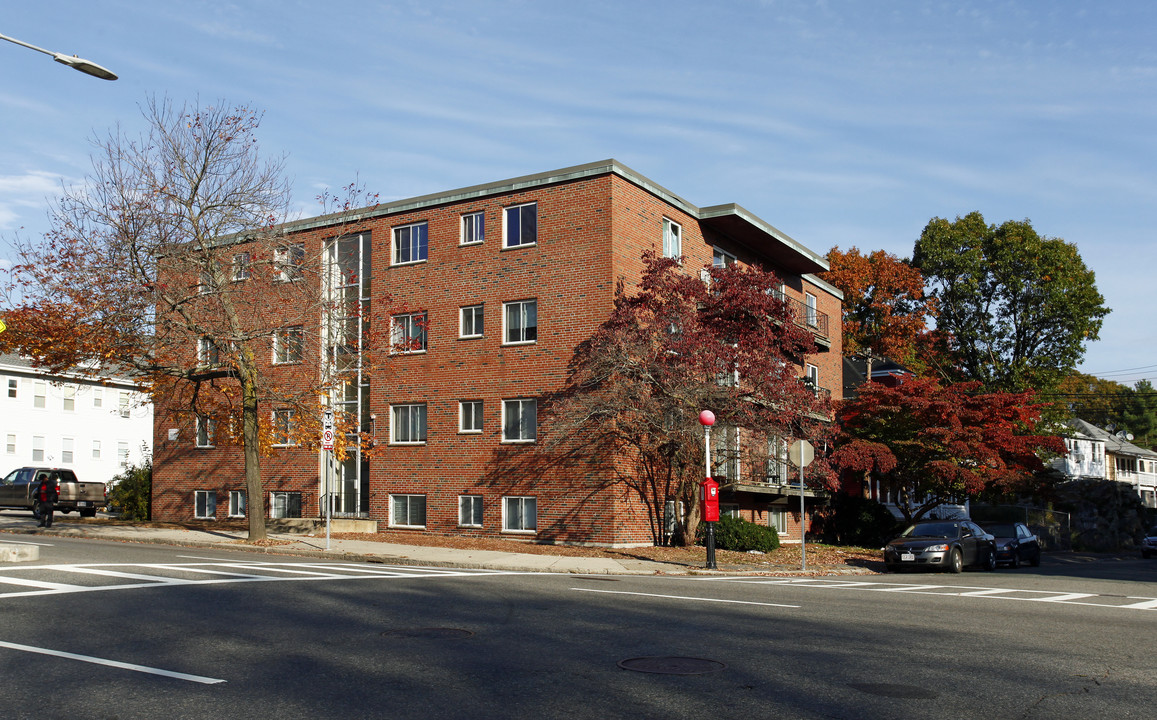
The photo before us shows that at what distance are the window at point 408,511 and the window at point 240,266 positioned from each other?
27.5 ft

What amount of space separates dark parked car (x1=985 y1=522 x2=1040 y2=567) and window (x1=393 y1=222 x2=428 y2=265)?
61.1ft

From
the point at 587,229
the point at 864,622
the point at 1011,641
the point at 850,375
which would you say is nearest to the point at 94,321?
the point at 587,229

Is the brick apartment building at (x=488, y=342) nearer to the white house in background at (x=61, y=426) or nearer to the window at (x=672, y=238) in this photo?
the window at (x=672, y=238)

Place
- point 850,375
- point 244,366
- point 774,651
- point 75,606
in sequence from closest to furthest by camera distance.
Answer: point 774,651 < point 75,606 < point 244,366 < point 850,375

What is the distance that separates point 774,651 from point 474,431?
1998 cm

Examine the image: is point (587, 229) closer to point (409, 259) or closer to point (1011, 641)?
point (409, 259)

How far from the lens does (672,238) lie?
29.5 meters

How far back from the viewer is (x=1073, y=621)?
12.0 m

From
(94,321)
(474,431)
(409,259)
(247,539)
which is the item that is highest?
(409,259)

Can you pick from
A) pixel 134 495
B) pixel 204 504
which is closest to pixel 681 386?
pixel 204 504

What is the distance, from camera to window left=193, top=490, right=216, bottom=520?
33031mm

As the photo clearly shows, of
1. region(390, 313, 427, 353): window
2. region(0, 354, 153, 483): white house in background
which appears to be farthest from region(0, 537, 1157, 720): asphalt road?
region(0, 354, 153, 483): white house in background

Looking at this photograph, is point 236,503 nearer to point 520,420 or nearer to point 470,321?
point 470,321

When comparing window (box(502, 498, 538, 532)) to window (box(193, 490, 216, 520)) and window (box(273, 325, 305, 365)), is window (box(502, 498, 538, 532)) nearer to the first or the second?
window (box(273, 325, 305, 365))
